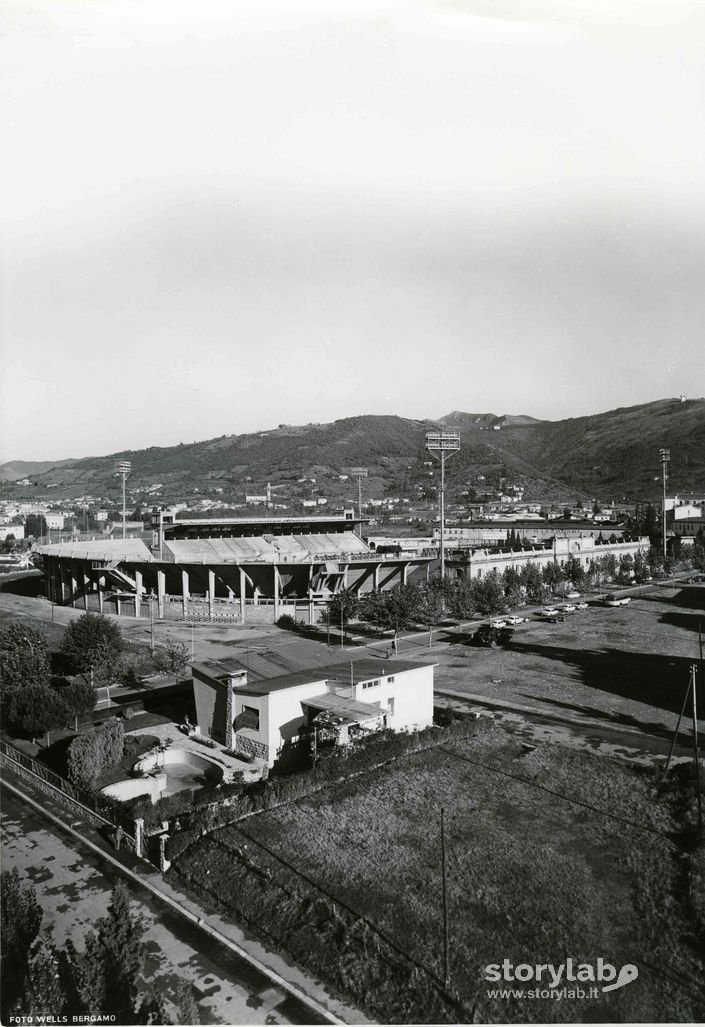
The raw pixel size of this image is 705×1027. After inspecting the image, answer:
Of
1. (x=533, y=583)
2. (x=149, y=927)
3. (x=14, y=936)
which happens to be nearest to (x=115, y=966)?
(x=14, y=936)

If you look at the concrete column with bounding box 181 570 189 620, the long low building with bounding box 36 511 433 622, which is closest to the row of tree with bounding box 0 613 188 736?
the long low building with bounding box 36 511 433 622

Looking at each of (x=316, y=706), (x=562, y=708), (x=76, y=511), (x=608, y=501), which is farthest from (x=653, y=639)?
(x=76, y=511)

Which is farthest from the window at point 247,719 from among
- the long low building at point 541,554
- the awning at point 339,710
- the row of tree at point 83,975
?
the long low building at point 541,554

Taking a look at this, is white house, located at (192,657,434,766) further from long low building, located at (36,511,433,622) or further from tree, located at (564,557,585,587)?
tree, located at (564,557,585,587)

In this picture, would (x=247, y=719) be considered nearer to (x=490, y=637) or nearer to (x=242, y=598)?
(x=490, y=637)

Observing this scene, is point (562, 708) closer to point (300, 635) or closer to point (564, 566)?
point (300, 635)

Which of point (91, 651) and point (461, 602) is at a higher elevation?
point (91, 651)
